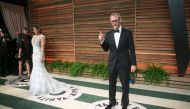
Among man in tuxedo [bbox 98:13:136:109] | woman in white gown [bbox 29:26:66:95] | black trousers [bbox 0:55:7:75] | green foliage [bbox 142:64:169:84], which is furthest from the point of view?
black trousers [bbox 0:55:7:75]

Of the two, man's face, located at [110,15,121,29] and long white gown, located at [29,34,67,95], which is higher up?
man's face, located at [110,15,121,29]

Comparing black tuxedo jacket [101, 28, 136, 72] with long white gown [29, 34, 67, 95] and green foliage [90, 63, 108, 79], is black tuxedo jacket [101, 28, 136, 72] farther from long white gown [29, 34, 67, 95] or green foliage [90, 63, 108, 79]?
green foliage [90, 63, 108, 79]

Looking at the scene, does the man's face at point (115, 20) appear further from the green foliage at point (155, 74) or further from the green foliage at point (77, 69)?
the green foliage at point (77, 69)

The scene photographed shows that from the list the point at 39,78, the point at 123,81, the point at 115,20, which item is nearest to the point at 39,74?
the point at 39,78

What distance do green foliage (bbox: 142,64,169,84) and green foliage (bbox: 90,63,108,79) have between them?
1182mm

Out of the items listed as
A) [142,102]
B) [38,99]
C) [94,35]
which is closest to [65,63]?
[94,35]

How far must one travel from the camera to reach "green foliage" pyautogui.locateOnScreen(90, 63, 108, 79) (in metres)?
6.61

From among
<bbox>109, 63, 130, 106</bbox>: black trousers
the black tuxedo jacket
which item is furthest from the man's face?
<bbox>109, 63, 130, 106</bbox>: black trousers

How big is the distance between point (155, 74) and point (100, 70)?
172 cm

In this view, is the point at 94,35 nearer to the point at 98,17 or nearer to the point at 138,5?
the point at 98,17

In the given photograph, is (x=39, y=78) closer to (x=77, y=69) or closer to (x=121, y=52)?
(x=77, y=69)

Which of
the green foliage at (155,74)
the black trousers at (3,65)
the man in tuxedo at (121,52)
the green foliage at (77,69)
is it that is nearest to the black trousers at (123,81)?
the man in tuxedo at (121,52)

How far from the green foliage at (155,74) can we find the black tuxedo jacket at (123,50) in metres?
2.28

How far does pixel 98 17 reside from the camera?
7.09 m
